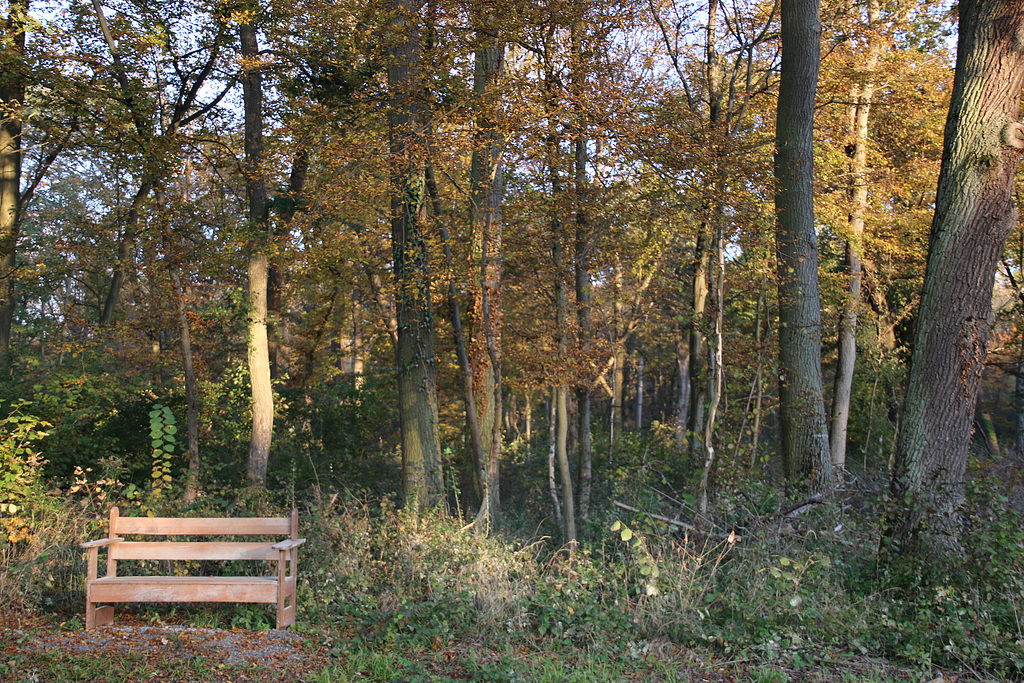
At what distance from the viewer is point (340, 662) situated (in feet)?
15.1

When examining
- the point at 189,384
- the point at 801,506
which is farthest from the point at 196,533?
the point at 801,506

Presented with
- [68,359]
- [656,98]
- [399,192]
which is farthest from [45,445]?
[656,98]

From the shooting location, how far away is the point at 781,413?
9117mm

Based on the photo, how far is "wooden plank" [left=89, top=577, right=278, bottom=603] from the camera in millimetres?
5109

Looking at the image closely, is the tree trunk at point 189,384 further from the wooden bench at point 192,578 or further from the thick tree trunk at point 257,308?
the wooden bench at point 192,578

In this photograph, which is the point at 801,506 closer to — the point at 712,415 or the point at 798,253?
the point at 712,415

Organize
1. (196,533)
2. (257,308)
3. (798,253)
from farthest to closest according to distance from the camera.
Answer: (257,308), (798,253), (196,533)

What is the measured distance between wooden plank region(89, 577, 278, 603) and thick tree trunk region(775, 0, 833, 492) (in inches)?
243

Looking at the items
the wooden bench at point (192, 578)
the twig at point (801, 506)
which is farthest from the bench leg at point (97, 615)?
the twig at point (801, 506)

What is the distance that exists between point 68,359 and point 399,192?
744 centimetres

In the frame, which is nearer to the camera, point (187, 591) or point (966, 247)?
point (187, 591)

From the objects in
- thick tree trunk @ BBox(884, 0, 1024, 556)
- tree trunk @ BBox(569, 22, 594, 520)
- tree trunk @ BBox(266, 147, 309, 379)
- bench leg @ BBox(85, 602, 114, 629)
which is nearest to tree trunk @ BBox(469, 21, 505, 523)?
tree trunk @ BBox(569, 22, 594, 520)

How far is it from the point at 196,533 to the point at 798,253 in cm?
744

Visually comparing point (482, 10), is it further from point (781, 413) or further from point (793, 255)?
point (781, 413)
